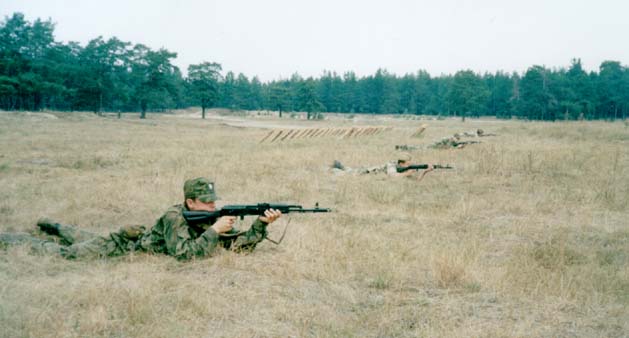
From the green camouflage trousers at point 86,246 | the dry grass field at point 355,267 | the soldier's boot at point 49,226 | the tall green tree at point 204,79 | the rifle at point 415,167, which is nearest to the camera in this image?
the dry grass field at point 355,267

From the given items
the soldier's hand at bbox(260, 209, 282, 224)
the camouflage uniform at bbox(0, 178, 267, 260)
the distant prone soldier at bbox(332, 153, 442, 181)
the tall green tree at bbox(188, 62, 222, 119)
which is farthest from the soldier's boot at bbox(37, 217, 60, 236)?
the tall green tree at bbox(188, 62, 222, 119)

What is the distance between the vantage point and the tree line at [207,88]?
5259 centimetres

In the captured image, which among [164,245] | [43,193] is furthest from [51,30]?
[164,245]

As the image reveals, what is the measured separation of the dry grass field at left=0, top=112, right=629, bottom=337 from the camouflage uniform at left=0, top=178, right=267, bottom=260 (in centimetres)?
17

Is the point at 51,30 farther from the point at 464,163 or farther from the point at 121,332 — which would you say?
the point at 121,332

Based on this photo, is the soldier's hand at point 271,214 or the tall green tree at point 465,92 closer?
the soldier's hand at point 271,214

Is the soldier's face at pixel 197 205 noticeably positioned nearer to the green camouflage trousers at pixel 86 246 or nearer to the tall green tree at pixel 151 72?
the green camouflage trousers at pixel 86 246

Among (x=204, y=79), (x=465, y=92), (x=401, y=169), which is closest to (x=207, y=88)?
(x=204, y=79)

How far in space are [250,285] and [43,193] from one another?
7368 millimetres

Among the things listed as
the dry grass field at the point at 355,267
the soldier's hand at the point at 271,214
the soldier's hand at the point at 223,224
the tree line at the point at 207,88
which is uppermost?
the tree line at the point at 207,88

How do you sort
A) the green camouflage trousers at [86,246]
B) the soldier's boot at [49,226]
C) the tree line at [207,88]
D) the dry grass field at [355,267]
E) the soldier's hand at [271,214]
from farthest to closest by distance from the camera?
1. the tree line at [207,88]
2. the soldier's boot at [49,226]
3. the green camouflage trousers at [86,246]
4. the soldier's hand at [271,214]
5. the dry grass field at [355,267]

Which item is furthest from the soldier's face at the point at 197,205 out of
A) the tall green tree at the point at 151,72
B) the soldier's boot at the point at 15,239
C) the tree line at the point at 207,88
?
the tall green tree at the point at 151,72

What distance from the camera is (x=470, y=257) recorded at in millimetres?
5723

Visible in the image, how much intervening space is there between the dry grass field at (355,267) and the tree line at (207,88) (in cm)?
2726
